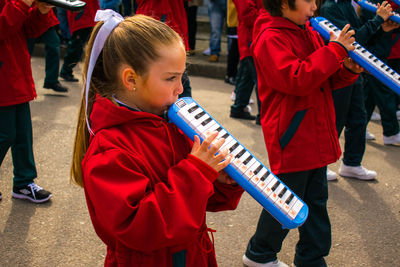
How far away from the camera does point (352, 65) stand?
2.33 metres

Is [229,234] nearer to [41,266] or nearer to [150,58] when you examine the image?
[41,266]

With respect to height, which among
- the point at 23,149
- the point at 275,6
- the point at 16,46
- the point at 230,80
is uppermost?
the point at 275,6

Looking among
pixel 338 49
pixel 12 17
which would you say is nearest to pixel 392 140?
pixel 338 49

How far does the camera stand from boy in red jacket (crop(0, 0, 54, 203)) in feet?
8.70

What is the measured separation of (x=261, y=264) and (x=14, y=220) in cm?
166

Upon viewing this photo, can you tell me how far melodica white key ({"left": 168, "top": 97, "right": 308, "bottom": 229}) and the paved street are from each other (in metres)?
1.37

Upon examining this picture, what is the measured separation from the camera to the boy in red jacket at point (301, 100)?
208 cm

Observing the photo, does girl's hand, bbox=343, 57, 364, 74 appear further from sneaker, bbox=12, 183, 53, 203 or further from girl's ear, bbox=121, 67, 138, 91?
sneaker, bbox=12, 183, 53, 203

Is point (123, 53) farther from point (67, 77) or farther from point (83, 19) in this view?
point (67, 77)

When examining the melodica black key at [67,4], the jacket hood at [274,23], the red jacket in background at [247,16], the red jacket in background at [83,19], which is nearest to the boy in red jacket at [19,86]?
the melodica black key at [67,4]

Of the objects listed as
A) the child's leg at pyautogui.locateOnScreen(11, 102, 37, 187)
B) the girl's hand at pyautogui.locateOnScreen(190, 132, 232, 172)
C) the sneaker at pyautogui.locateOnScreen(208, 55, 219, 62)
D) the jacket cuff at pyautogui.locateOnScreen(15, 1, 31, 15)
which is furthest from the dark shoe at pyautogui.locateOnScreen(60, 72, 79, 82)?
the girl's hand at pyautogui.locateOnScreen(190, 132, 232, 172)

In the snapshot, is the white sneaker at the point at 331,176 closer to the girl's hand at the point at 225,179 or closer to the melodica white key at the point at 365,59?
the melodica white key at the point at 365,59

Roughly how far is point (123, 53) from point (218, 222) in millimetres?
1922

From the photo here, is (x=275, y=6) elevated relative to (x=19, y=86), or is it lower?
elevated
